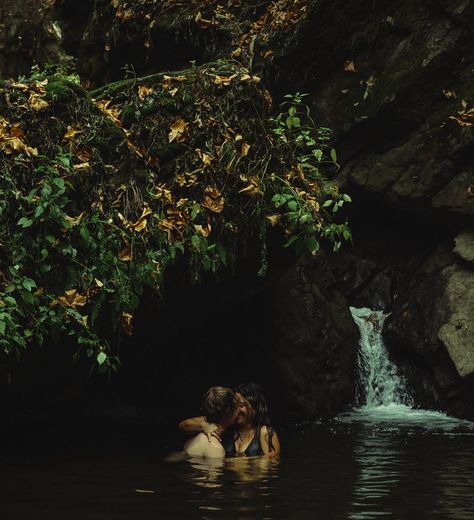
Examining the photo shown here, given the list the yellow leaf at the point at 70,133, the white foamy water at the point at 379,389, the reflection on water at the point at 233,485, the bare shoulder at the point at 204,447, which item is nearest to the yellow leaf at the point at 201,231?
the yellow leaf at the point at 70,133

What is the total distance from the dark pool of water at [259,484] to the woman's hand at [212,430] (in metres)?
0.52

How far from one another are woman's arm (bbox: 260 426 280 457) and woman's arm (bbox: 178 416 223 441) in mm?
→ 480

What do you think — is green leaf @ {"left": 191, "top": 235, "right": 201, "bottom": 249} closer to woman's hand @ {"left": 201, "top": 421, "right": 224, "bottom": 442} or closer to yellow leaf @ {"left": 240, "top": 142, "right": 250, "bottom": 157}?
yellow leaf @ {"left": 240, "top": 142, "right": 250, "bottom": 157}

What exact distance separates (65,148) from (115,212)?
0.80m

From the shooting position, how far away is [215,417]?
9.22m

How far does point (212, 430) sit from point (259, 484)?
2057 millimetres

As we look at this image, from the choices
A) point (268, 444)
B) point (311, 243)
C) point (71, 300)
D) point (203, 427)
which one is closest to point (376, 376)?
point (268, 444)

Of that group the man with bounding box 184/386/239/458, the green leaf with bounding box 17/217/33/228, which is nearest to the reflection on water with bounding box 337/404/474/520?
the man with bounding box 184/386/239/458

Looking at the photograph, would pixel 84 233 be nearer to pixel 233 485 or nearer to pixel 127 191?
pixel 127 191

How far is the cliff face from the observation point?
1429 cm

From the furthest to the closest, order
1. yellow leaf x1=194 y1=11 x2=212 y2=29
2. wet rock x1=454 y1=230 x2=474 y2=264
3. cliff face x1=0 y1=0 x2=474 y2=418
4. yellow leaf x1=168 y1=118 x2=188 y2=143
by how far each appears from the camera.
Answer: yellow leaf x1=194 y1=11 x2=212 y2=29, wet rock x1=454 y1=230 x2=474 y2=264, cliff face x1=0 y1=0 x2=474 y2=418, yellow leaf x1=168 y1=118 x2=188 y2=143

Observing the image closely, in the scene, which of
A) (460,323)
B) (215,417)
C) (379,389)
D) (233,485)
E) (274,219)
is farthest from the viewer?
(379,389)

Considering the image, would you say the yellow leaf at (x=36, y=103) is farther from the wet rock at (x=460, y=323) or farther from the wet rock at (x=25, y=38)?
the wet rock at (x=25, y=38)

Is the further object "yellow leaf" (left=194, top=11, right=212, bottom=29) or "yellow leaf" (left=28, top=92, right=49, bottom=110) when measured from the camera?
"yellow leaf" (left=194, top=11, right=212, bottom=29)
